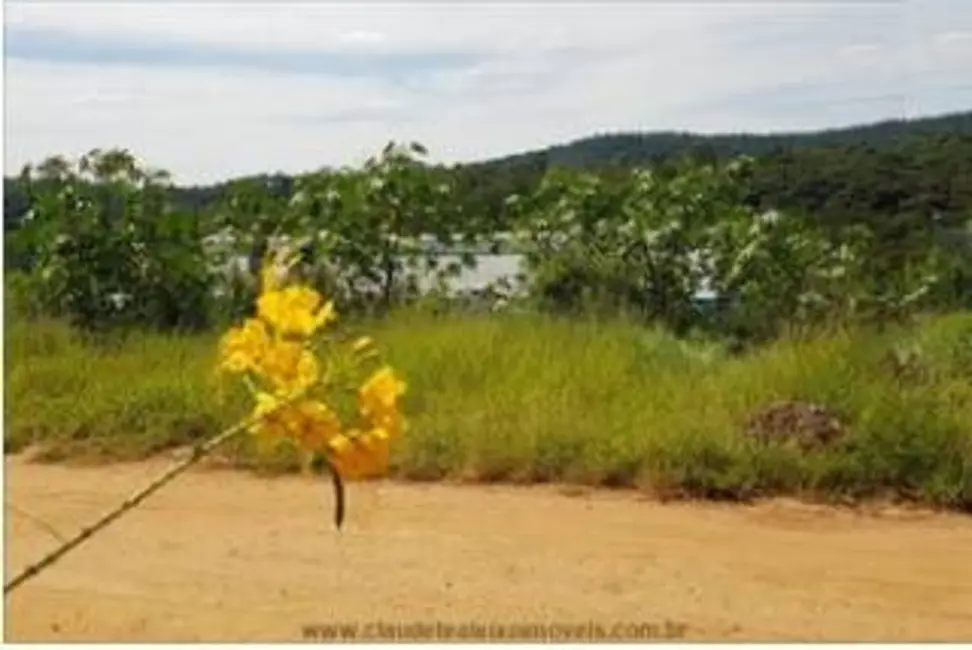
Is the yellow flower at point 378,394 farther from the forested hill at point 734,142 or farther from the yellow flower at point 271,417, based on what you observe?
the forested hill at point 734,142

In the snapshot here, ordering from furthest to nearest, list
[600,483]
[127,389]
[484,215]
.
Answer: [484,215] → [127,389] → [600,483]

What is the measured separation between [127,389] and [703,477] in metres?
1.85

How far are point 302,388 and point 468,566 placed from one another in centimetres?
250

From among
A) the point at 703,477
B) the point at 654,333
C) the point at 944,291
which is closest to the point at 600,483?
the point at 703,477

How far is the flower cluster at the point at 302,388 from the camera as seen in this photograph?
103 cm

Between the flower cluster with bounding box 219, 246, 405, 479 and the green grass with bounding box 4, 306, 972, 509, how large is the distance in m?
3.16

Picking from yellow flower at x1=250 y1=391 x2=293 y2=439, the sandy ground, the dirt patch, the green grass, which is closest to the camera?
yellow flower at x1=250 y1=391 x2=293 y2=439

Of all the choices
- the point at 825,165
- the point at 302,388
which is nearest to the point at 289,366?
the point at 302,388

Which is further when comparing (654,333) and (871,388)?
(654,333)

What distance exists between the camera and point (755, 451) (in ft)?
13.9

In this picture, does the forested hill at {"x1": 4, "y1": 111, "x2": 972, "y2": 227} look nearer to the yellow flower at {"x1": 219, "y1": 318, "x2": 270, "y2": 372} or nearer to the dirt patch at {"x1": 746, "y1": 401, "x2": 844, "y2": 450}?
the dirt patch at {"x1": 746, "y1": 401, "x2": 844, "y2": 450}

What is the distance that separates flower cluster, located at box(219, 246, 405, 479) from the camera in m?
1.03

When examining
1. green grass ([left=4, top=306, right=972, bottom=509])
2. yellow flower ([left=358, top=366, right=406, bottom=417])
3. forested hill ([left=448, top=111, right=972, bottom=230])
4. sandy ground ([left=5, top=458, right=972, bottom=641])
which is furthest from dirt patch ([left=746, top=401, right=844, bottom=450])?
yellow flower ([left=358, top=366, right=406, bottom=417])

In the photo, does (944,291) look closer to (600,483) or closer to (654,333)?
(654,333)
